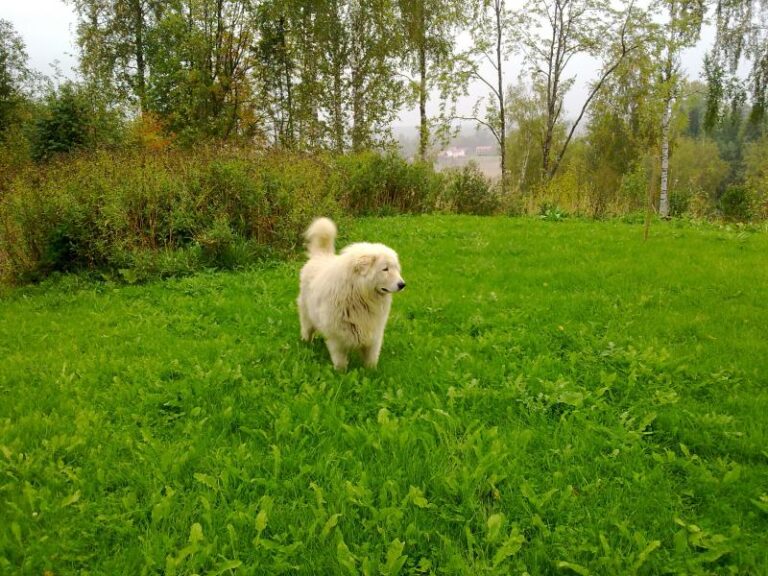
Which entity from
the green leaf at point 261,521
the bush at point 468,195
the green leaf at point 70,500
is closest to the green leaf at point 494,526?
the green leaf at point 261,521

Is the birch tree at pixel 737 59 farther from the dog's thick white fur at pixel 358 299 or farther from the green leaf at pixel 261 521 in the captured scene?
the green leaf at pixel 261 521

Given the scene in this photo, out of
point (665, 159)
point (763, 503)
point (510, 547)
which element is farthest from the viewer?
point (665, 159)

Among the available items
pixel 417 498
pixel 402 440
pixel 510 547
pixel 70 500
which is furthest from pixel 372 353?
pixel 70 500

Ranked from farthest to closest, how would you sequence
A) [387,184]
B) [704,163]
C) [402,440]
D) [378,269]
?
[704,163]
[387,184]
[378,269]
[402,440]

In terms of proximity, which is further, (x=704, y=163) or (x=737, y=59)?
(x=704, y=163)

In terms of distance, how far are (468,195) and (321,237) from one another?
1130 centimetres

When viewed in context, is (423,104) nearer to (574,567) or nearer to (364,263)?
(364,263)

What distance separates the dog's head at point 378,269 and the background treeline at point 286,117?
4.76m

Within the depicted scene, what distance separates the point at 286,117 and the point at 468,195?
48.3 feet

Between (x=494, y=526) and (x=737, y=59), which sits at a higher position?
(x=737, y=59)

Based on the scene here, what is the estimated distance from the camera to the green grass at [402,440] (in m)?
2.21

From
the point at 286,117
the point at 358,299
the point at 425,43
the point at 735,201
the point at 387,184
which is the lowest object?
the point at 358,299

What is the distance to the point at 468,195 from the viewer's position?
1552 centimetres

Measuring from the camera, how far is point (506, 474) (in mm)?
2664
